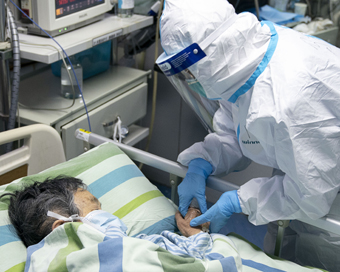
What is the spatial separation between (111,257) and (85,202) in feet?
0.97

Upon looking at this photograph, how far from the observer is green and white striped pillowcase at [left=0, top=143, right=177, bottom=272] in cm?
143

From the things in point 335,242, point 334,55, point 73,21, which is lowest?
point 335,242

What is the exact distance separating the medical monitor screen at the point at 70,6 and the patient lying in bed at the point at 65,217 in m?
0.90

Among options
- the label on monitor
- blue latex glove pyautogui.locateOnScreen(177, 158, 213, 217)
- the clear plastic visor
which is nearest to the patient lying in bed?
blue latex glove pyautogui.locateOnScreen(177, 158, 213, 217)

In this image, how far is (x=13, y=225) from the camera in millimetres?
1309

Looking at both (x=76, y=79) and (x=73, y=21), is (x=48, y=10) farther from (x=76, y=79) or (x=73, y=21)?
(x=76, y=79)

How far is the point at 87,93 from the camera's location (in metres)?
2.08

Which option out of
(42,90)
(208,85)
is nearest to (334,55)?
(208,85)

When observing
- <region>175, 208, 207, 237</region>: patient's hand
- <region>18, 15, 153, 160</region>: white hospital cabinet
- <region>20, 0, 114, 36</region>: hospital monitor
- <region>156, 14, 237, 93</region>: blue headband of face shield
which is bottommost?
<region>175, 208, 207, 237</region>: patient's hand

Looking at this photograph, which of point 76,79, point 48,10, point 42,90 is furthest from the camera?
point 42,90

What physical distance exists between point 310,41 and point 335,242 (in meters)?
0.70

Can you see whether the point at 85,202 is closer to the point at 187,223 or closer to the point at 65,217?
the point at 65,217

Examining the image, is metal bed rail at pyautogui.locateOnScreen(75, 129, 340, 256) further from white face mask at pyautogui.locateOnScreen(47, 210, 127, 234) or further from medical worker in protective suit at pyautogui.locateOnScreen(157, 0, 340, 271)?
white face mask at pyautogui.locateOnScreen(47, 210, 127, 234)

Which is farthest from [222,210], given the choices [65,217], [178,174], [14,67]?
[14,67]
